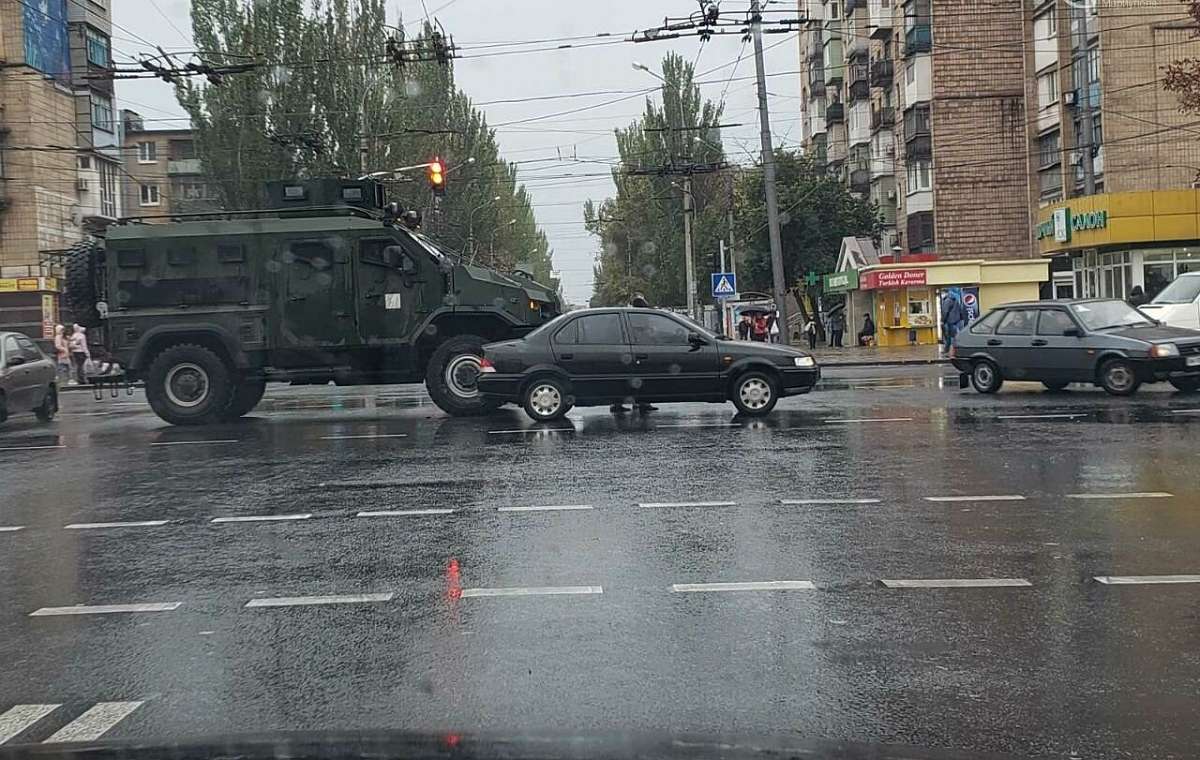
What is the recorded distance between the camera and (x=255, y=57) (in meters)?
32.5

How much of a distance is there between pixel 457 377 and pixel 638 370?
2827mm

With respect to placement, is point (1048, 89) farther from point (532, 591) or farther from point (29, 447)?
point (532, 591)

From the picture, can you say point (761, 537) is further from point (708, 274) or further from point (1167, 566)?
point (708, 274)

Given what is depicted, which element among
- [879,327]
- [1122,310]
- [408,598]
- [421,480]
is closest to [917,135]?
[879,327]

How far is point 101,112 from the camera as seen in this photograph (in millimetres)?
46938

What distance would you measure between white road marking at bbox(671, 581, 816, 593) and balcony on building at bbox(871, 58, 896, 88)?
178ft

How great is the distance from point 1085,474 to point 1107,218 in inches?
1233

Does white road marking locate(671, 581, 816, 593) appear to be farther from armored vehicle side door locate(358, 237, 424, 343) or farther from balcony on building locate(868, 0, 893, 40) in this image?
balcony on building locate(868, 0, 893, 40)

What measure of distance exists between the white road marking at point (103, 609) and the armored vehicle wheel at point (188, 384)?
11283 mm

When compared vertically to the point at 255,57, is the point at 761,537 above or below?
below

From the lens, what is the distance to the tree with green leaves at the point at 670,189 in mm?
57812

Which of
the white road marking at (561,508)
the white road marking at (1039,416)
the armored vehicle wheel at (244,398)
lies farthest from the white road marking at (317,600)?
the armored vehicle wheel at (244,398)

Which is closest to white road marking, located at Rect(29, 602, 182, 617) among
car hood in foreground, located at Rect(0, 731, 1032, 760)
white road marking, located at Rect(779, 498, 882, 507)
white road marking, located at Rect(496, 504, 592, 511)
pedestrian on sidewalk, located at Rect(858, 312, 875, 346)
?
car hood in foreground, located at Rect(0, 731, 1032, 760)

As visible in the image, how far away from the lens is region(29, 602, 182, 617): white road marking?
6.63 m
